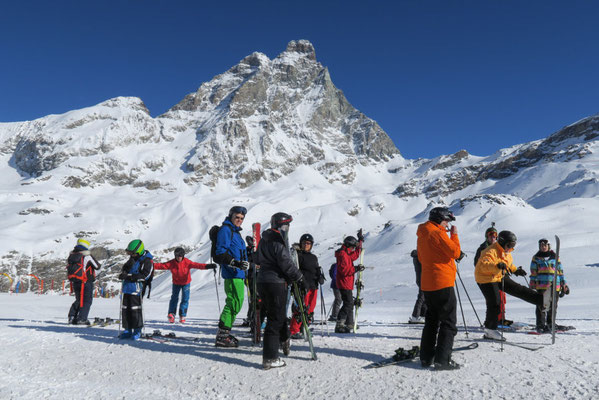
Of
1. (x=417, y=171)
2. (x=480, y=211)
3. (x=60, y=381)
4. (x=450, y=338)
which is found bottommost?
(x=60, y=381)

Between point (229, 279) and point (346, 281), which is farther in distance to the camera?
point (346, 281)

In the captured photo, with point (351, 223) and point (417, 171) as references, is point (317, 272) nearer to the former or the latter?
point (351, 223)

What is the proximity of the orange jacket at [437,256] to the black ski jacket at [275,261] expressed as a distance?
171 centimetres

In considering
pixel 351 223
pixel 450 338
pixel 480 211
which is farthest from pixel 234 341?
pixel 351 223

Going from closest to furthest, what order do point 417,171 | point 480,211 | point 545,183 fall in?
point 480,211 < point 545,183 < point 417,171

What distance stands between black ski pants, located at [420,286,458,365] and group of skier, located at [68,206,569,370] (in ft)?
0.04

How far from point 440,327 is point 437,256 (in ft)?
2.98

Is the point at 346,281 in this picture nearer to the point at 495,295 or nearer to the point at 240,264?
the point at 495,295

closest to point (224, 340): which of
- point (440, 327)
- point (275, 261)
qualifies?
point (275, 261)

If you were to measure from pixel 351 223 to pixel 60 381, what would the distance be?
110209mm

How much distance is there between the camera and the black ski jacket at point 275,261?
4961 mm

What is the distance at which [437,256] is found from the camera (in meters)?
4.70

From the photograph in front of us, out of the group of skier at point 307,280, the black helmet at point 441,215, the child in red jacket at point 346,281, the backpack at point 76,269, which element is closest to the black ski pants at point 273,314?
the group of skier at point 307,280

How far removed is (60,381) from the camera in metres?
4.51
